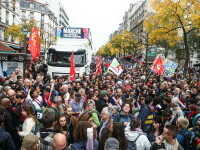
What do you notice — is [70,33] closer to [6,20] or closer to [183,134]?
[183,134]

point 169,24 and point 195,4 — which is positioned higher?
point 195,4

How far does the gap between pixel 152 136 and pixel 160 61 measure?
28.1 ft

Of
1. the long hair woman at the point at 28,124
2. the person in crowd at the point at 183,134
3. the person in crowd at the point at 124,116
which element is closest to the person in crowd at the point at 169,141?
the person in crowd at the point at 183,134

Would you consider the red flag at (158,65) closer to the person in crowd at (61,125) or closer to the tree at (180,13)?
the tree at (180,13)

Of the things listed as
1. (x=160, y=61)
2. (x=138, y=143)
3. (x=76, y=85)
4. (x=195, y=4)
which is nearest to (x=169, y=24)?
(x=195, y=4)

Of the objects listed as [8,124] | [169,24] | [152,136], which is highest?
[169,24]

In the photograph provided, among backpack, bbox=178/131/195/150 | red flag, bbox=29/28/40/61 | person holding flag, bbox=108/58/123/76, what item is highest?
red flag, bbox=29/28/40/61

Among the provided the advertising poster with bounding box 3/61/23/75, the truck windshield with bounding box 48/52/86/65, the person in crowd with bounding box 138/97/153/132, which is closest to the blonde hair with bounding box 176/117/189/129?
the person in crowd with bounding box 138/97/153/132

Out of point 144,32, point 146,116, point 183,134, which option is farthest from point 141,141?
point 144,32

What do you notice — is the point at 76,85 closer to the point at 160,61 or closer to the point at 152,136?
the point at 160,61

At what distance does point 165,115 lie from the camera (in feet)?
17.8

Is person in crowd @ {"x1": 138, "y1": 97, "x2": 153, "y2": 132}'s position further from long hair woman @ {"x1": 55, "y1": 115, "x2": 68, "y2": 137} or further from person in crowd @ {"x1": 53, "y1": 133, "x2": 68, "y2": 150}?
person in crowd @ {"x1": 53, "y1": 133, "x2": 68, "y2": 150}

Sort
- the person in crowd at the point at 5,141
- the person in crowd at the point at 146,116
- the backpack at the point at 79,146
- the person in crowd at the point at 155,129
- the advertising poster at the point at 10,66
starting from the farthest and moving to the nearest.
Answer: the advertising poster at the point at 10,66, the person in crowd at the point at 146,116, the person in crowd at the point at 155,129, the person in crowd at the point at 5,141, the backpack at the point at 79,146

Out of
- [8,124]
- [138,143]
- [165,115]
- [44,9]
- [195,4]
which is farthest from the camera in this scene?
[44,9]
